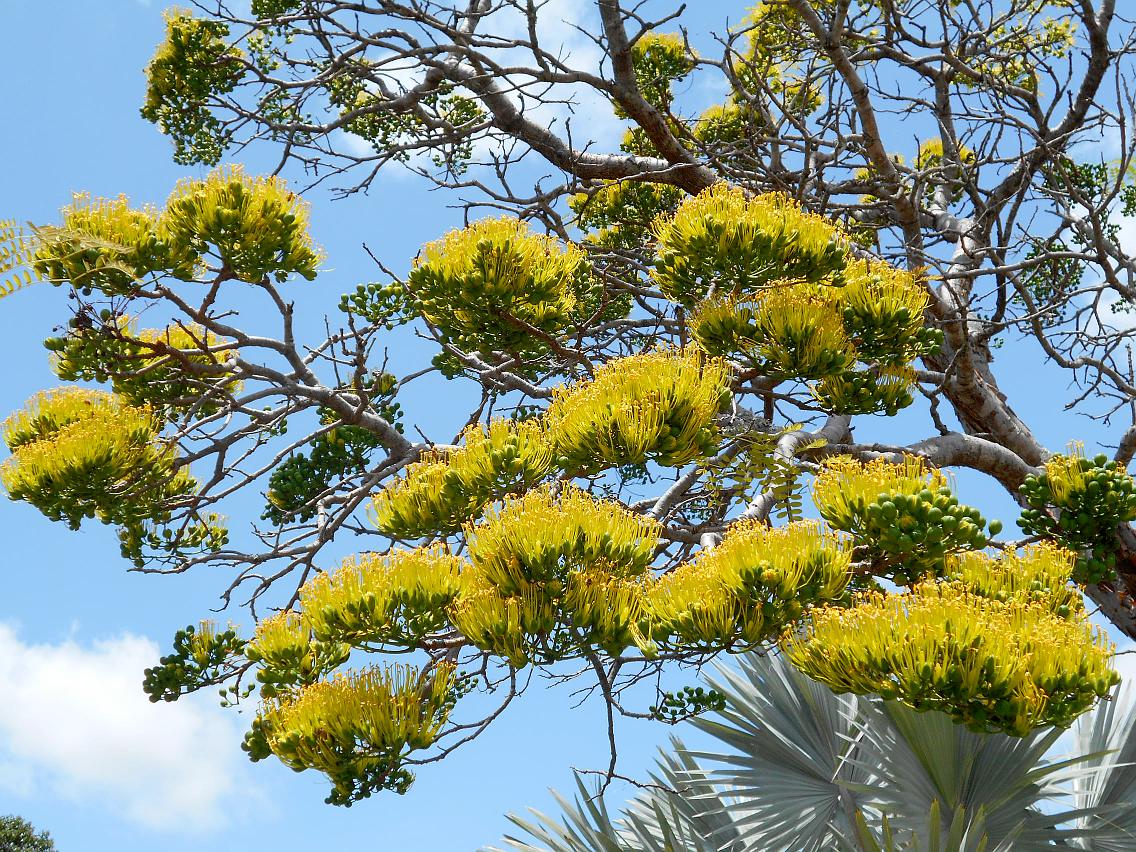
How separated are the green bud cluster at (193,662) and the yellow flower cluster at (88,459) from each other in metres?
0.85

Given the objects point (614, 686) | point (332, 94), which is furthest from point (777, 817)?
point (332, 94)

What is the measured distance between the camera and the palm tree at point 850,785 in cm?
523

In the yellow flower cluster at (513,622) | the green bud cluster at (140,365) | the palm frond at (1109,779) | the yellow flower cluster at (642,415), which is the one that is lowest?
the palm frond at (1109,779)

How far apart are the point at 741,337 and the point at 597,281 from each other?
5.14 feet

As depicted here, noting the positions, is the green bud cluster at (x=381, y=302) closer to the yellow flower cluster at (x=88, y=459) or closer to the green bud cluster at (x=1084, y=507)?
the yellow flower cluster at (x=88, y=459)

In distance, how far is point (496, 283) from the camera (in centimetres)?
471

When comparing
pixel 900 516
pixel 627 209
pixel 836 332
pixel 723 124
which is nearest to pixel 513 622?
pixel 900 516

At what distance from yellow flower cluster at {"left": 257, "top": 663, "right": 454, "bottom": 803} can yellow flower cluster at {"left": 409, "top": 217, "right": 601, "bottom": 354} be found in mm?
1626

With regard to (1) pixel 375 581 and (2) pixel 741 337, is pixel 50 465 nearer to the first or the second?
(1) pixel 375 581

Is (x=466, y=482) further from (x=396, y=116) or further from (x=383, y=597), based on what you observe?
(x=396, y=116)

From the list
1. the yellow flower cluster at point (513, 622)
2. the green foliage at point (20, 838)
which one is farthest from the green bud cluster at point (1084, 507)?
the green foliage at point (20, 838)

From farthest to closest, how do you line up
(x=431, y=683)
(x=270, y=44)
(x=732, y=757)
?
(x=270, y=44)
(x=732, y=757)
(x=431, y=683)

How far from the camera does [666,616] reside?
3602mm

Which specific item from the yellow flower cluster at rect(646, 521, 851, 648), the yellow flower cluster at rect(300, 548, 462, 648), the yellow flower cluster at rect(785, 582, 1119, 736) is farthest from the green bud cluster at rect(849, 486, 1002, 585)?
the yellow flower cluster at rect(300, 548, 462, 648)
